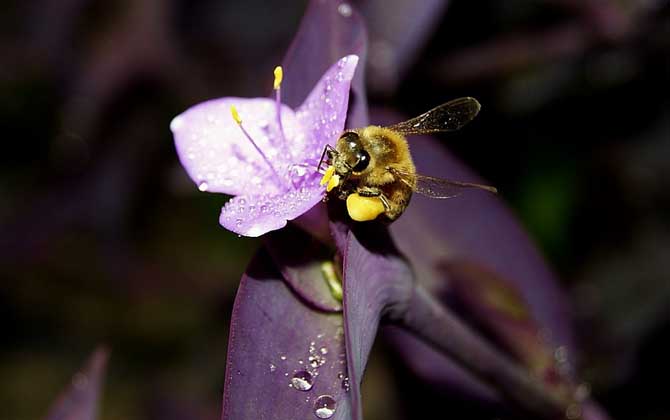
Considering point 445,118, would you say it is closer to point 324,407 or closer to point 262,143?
point 262,143

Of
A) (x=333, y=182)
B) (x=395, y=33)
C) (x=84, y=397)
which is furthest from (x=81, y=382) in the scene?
(x=395, y=33)

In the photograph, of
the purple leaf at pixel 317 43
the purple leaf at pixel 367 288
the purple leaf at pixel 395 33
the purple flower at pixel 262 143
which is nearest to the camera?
the purple leaf at pixel 367 288

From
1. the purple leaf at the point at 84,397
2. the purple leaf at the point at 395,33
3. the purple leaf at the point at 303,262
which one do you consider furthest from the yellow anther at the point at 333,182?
the purple leaf at the point at 395,33

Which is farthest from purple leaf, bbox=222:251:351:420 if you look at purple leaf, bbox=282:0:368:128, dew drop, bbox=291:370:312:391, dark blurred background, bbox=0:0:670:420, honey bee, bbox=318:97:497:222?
dark blurred background, bbox=0:0:670:420

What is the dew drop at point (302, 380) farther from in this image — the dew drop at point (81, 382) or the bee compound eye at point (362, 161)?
the dew drop at point (81, 382)

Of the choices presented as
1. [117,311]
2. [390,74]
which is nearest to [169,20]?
[390,74]

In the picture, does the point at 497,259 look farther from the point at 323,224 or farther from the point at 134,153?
the point at 134,153
